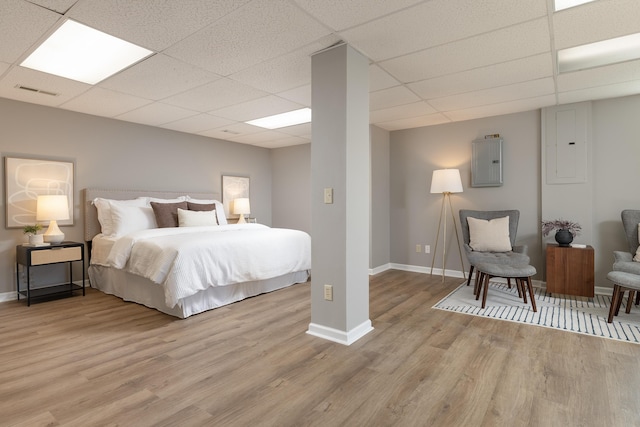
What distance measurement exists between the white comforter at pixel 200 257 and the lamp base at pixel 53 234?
60 cm

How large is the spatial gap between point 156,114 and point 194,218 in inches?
56.5

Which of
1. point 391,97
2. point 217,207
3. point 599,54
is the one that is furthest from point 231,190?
point 599,54

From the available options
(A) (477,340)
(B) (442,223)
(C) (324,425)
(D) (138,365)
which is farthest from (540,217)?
(D) (138,365)

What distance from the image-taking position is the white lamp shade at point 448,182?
4453 millimetres

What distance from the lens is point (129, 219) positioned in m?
4.20

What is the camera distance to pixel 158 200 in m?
4.74

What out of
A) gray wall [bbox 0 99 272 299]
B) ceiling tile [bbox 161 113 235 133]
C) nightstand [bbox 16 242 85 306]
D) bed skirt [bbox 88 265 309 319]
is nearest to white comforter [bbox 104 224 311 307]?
bed skirt [bbox 88 265 309 319]

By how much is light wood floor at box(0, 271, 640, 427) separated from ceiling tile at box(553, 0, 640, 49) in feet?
7.40

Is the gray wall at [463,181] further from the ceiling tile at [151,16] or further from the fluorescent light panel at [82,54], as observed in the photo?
the fluorescent light panel at [82,54]

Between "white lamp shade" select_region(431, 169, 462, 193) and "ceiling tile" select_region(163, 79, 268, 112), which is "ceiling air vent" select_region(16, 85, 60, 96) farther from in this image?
"white lamp shade" select_region(431, 169, 462, 193)

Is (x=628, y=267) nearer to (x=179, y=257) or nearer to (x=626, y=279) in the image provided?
(x=626, y=279)

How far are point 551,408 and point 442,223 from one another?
3431 millimetres

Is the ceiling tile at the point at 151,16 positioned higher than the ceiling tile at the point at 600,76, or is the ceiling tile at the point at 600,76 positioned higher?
the ceiling tile at the point at 600,76

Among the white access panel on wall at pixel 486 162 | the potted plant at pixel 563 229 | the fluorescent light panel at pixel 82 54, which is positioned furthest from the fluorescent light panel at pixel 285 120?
the potted plant at pixel 563 229
